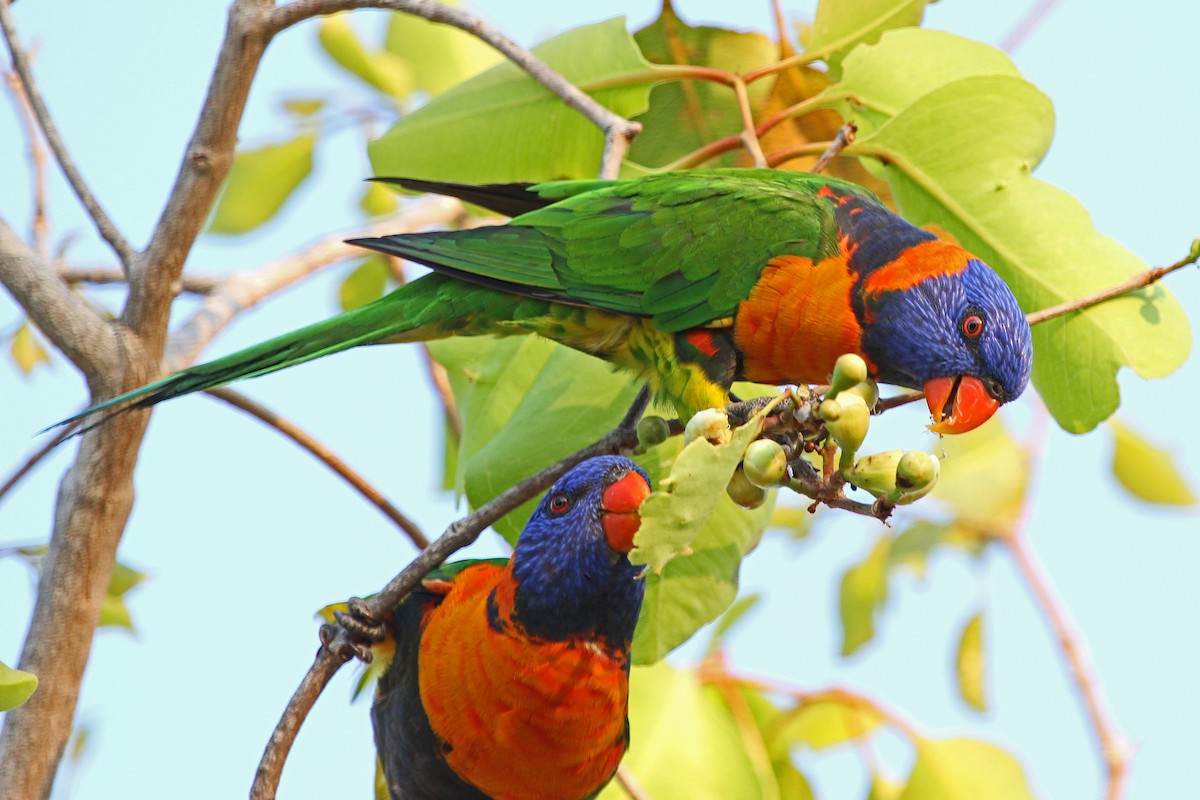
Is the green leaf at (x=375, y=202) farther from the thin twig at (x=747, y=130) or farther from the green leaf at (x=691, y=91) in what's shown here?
the thin twig at (x=747, y=130)

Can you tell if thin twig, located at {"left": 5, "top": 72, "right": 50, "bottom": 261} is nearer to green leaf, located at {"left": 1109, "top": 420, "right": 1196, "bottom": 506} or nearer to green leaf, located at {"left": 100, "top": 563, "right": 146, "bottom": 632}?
green leaf, located at {"left": 100, "top": 563, "right": 146, "bottom": 632}

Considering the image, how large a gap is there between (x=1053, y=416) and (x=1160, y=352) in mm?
222

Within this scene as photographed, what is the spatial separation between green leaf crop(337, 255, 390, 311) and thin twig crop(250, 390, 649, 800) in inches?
55.8

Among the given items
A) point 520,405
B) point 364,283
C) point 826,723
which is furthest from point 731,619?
point 364,283

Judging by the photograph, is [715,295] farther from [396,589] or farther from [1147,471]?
[1147,471]

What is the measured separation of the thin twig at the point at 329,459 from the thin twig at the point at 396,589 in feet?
1.08

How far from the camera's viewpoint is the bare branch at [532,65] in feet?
6.98

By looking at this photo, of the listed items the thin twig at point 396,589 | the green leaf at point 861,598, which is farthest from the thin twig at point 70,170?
the green leaf at point 861,598

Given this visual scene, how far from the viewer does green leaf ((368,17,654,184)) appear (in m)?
2.44

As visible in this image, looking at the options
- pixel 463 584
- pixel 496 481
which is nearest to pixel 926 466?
pixel 496 481

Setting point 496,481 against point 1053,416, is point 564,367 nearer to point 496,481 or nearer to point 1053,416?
point 496,481

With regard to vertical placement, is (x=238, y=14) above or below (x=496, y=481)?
above

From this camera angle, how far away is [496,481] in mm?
2121

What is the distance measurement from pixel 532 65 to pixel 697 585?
1.08 meters
